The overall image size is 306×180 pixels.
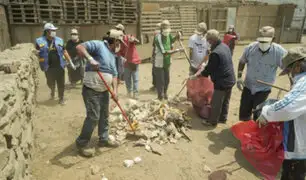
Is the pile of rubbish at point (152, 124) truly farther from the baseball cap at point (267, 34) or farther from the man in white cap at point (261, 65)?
the baseball cap at point (267, 34)

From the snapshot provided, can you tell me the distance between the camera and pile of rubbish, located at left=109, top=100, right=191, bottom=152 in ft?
→ 14.1

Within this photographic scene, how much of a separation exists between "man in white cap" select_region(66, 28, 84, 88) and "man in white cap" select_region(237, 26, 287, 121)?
4.77m

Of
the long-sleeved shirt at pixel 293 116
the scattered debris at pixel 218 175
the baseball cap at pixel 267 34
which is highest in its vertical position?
the baseball cap at pixel 267 34

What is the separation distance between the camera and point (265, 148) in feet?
11.6

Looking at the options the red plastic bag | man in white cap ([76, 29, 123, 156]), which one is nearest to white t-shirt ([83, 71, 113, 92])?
man in white cap ([76, 29, 123, 156])

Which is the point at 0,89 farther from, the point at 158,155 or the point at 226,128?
the point at 226,128

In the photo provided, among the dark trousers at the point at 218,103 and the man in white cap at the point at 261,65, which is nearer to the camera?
the man in white cap at the point at 261,65

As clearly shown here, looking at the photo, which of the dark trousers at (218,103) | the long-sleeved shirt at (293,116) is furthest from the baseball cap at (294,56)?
the dark trousers at (218,103)

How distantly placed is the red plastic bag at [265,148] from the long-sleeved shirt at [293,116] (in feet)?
1.85

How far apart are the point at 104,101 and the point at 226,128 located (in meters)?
2.69

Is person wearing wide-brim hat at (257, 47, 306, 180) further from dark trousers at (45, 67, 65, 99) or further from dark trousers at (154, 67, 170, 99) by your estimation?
dark trousers at (45, 67, 65, 99)

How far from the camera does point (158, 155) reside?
3.94 metres

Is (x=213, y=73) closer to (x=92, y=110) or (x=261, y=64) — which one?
(x=261, y=64)

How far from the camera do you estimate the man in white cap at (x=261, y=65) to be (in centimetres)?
412
